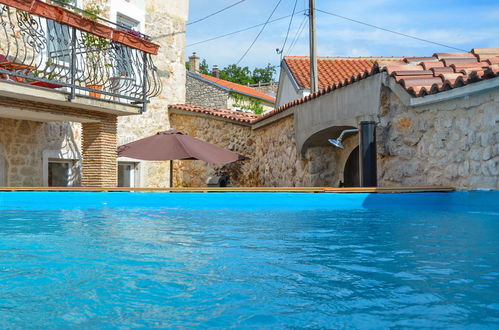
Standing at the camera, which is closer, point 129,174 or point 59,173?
point 59,173

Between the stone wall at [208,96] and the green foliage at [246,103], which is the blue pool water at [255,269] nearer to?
the stone wall at [208,96]

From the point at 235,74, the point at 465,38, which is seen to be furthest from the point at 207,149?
the point at 235,74

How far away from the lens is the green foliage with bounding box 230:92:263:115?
1025 inches

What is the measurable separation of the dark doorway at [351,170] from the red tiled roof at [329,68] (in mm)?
7579

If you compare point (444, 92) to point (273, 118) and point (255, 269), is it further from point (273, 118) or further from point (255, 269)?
point (273, 118)

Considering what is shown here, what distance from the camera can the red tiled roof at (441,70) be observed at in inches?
265

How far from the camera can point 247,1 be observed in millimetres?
19375

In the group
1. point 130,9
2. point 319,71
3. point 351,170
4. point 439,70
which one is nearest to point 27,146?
point 130,9

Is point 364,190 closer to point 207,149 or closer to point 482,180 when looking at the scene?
point 482,180

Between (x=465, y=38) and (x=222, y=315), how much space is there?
25986 millimetres

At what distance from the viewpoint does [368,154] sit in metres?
8.22

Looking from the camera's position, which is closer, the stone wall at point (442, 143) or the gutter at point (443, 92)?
the gutter at point (443, 92)

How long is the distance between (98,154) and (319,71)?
457 inches

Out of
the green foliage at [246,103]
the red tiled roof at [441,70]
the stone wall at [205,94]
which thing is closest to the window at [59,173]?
the red tiled roof at [441,70]
